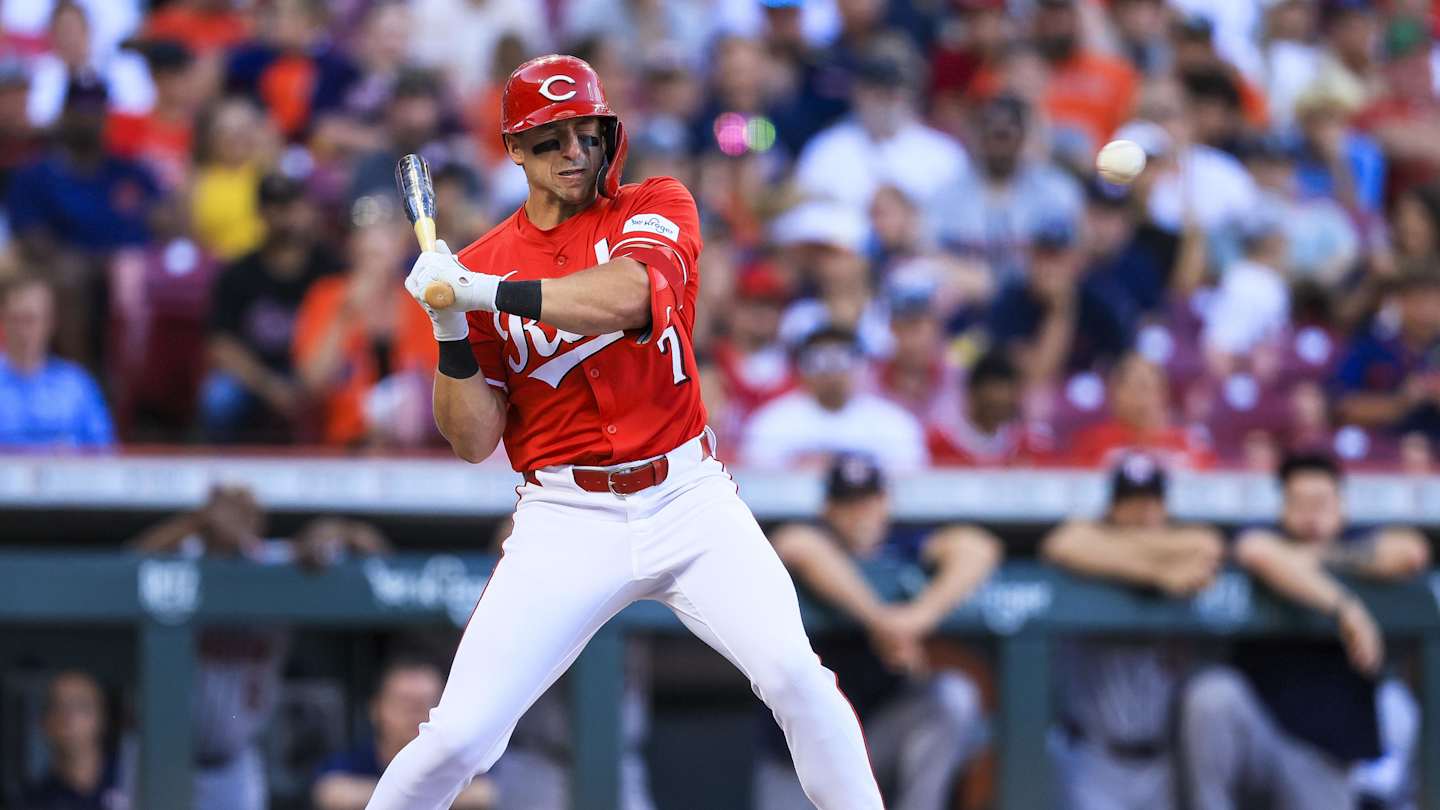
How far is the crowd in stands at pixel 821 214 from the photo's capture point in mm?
7051

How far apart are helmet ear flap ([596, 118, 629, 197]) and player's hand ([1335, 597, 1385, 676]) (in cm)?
326

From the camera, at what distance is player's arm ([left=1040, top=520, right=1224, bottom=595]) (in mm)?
6090

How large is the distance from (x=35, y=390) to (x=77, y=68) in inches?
94.6

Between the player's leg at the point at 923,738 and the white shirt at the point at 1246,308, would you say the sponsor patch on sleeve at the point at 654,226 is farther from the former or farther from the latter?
the white shirt at the point at 1246,308

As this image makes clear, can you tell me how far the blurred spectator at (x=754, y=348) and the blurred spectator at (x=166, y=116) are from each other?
2.59 metres

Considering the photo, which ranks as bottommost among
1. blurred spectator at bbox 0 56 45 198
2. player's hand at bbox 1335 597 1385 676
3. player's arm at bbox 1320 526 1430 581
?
player's hand at bbox 1335 597 1385 676

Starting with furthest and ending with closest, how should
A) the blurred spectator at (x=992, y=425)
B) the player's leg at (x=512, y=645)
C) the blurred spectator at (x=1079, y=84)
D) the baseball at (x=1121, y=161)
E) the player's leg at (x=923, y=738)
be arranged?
1. the blurred spectator at (x=1079, y=84)
2. the blurred spectator at (x=992, y=425)
3. the player's leg at (x=923, y=738)
4. the baseball at (x=1121, y=161)
5. the player's leg at (x=512, y=645)

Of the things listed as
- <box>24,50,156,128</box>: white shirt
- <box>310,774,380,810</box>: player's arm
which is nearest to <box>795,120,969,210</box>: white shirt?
<box>24,50,156,128</box>: white shirt

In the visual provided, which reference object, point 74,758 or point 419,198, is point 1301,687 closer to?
point 419,198

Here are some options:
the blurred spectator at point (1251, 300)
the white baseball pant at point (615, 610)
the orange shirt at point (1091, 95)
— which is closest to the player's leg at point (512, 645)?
the white baseball pant at point (615, 610)

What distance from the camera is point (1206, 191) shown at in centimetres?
889

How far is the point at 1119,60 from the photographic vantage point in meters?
9.48

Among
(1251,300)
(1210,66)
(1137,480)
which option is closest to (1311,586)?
(1137,480)

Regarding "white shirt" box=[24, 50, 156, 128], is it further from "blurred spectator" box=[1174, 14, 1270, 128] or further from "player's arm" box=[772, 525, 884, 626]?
"blurred spectator" box=[1174, 14, 1270, 128]
